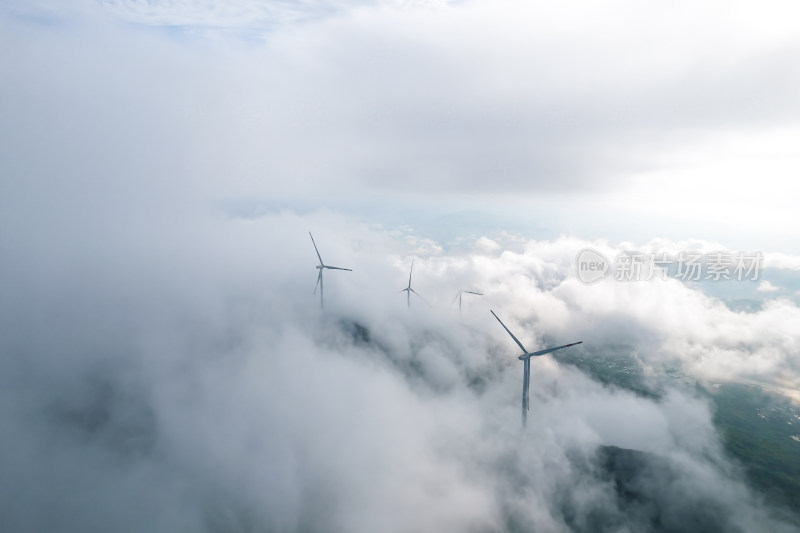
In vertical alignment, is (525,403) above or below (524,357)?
below

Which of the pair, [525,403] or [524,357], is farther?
[525,403]

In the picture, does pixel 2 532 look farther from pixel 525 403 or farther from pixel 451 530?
pixel 525 403

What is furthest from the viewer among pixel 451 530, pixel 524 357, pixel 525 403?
pixel 451 530

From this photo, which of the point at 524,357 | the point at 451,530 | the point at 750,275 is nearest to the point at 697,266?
the point at 750,275

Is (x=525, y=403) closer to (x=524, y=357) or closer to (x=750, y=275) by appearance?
(x=524, y=357)

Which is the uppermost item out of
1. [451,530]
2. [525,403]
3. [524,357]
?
[524,357]

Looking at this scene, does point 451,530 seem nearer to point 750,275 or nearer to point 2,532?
point 750,275

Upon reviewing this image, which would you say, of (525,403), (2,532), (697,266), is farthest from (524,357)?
(2,532)

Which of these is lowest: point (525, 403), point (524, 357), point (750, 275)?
point (525, 403)

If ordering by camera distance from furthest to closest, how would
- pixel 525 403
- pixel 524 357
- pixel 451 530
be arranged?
1. pixel 451 530
2. pixel 525 403
3. pixel 524 357

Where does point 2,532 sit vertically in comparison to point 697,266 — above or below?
below
